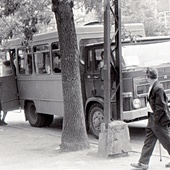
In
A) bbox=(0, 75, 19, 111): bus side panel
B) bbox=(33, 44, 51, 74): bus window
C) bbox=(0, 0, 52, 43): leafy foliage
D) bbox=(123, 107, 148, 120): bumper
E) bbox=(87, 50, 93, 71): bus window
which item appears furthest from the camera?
bbox=(0, 75, 19, 111): bus side panel

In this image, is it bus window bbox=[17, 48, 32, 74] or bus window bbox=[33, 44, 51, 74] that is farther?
bus window bbox=[17, 48, 32, 74]

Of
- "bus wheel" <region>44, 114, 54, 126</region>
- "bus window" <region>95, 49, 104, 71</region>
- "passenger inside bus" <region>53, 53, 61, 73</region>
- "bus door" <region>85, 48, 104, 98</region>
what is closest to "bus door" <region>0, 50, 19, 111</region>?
"bus wheel" <region>44, 114, 54, 126</region>

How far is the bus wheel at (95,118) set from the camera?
11361 mm

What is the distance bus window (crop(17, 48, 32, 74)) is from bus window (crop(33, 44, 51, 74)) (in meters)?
0.44

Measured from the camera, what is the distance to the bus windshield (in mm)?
11000

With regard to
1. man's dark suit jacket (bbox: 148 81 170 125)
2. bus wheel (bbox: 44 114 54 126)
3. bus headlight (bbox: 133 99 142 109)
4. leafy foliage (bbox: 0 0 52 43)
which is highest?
leafy foliage (bbox: 0 0 52 43)

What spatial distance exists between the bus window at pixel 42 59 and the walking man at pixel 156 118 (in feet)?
20.7

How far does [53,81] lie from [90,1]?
14.3ft

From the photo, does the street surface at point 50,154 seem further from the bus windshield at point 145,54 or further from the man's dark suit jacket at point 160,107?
the bus windshield at point 145,54

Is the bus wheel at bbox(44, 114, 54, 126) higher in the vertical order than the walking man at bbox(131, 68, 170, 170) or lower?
lower

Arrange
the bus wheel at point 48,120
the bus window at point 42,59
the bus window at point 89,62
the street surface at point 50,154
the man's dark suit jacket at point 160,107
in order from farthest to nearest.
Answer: the bus wheel at point 48,120, the bus window at point 42,59, the bus window at point 89,62, the street surface at point 50,154, the man's dark suit jacket at point 160,107

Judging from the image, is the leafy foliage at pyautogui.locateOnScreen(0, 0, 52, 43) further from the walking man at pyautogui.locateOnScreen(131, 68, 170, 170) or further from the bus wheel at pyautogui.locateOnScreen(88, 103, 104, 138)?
the walking man at pyautogui.locateOnScreen(131, 68, 170, 170)

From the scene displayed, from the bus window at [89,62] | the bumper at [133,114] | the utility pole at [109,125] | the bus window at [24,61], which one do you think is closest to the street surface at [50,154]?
the utility pole at [109,125]

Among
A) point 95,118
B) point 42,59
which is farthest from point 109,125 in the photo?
point 42,59
